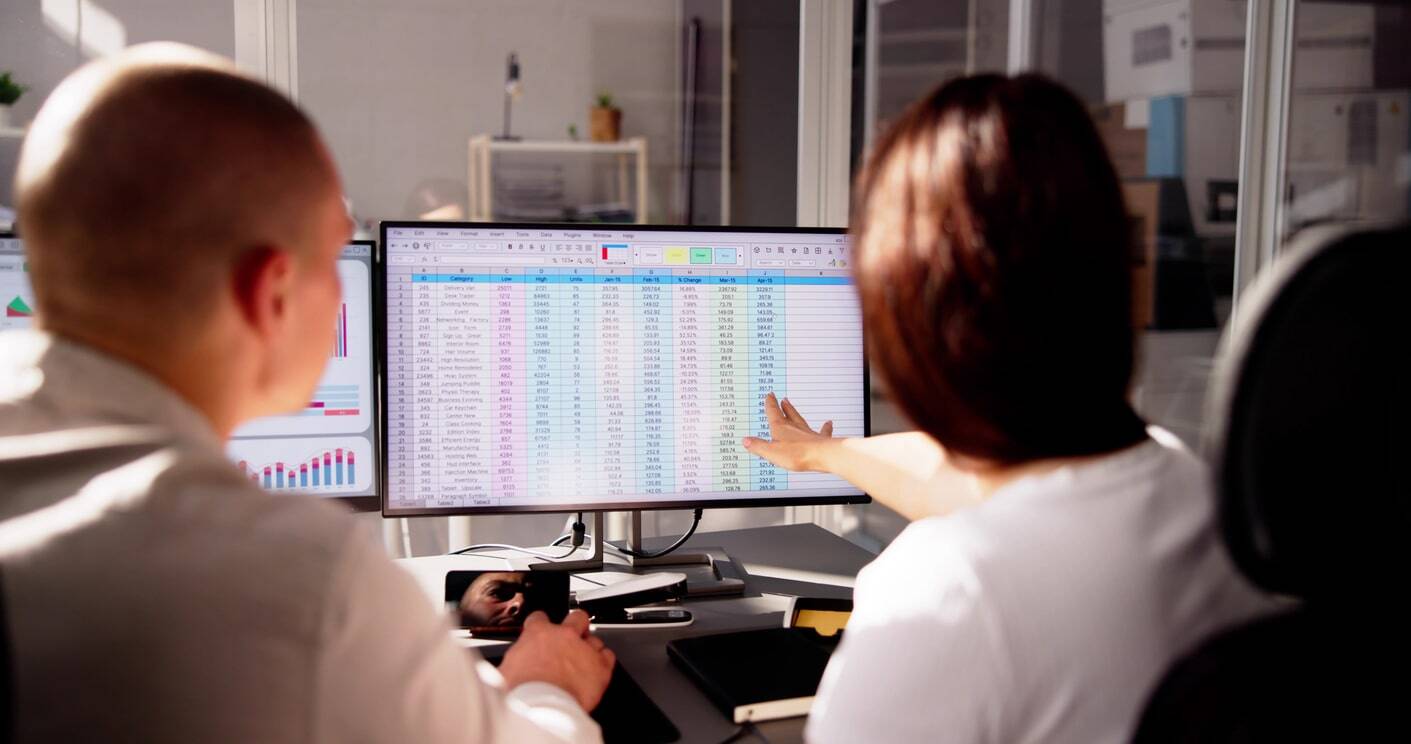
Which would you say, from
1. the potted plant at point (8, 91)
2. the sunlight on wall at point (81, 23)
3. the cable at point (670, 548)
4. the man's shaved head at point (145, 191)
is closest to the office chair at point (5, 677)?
the man's shaved head at point (145, 191)

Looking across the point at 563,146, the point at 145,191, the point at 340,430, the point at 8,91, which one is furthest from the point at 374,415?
the point at 563,146

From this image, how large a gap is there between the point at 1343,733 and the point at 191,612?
60 centimetres

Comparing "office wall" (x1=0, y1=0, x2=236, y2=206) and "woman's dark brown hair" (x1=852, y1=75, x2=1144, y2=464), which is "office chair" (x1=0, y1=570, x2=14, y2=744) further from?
"office wall" (x1=0, y1=0, x2=236, y2=206)

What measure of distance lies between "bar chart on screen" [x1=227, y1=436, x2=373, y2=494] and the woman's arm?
49cm

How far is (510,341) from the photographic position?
1319 mm

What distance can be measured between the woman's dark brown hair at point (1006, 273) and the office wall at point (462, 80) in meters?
3.88

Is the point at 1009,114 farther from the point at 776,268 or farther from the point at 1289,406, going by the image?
the point at 776,268

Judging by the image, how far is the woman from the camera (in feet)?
2.10

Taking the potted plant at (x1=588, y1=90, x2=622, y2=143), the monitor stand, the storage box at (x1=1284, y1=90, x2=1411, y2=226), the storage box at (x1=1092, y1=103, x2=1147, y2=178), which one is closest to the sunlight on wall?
the monitor stand

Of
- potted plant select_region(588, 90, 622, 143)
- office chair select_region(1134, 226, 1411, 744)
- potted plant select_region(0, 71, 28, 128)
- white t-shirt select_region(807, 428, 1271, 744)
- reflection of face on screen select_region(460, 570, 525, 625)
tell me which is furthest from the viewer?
potted plant select_region(588, 90, 622, 143)

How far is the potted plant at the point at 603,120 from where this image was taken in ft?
15.1

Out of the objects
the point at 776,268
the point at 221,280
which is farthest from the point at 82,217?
the point at 776,268

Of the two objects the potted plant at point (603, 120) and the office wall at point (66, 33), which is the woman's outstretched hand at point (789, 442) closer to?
the office wall at point (66, 33)

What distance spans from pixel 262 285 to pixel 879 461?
0.82 m
